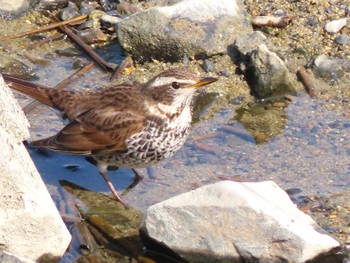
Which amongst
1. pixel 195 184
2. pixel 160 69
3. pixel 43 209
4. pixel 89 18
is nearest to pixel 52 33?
pixel 89 18

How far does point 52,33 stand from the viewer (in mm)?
10219

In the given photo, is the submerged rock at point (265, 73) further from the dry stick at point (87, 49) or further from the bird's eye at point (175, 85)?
the bird's eye at point (175, 85)

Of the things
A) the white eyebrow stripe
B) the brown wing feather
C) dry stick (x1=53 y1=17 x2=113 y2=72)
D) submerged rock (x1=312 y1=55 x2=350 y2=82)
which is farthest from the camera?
dry stick (x1=53 y1=17 x2=113 y2=72)

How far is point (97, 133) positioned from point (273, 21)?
2.94 metres

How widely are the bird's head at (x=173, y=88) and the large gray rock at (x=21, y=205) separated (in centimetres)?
156

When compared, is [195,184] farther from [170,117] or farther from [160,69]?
[160,69]

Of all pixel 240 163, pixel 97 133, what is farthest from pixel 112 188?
pixel 240 163

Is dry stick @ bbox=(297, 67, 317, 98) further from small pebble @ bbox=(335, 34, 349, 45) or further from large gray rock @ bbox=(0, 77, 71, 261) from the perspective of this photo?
large gray rock @ bbox=(0, 77, 71, 261)

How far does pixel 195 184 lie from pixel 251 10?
10.1ft

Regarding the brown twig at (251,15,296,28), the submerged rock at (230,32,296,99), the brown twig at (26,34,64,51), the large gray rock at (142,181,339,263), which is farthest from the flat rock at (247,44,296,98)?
the large gray rock at (142,181,339,263)

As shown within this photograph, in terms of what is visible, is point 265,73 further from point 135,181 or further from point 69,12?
point 69,12

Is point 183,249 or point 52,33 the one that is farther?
point 52,33

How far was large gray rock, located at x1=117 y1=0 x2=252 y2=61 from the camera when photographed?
31.5 feet

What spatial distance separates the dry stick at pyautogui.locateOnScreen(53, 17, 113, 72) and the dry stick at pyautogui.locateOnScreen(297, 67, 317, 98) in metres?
1.99
